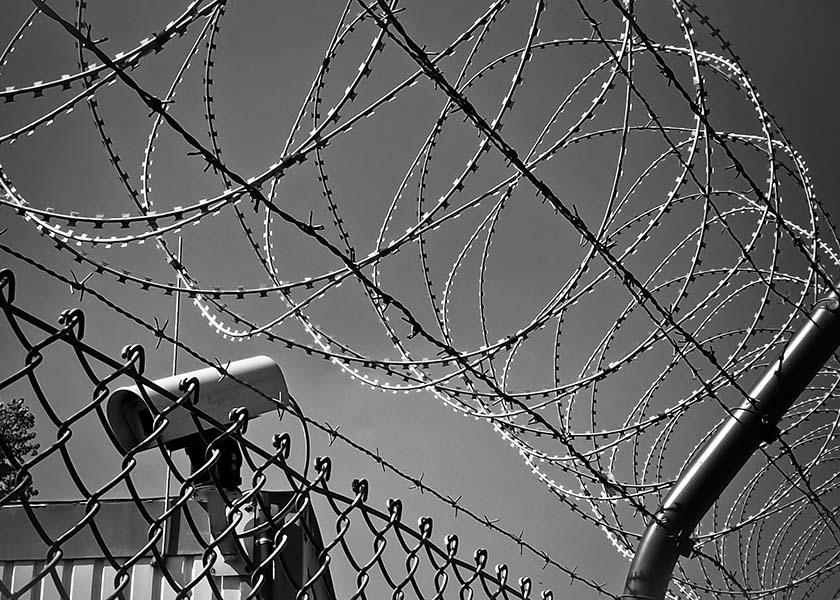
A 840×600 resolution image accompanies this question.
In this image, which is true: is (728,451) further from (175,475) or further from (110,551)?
(175,475)

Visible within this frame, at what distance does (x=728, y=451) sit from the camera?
4055 mm

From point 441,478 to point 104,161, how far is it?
201 inches

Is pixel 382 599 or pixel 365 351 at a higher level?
pixel 365 351

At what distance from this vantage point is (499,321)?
36.5ft

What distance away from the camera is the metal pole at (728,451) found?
12.8ft

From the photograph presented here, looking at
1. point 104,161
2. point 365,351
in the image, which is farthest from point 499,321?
point 104,161

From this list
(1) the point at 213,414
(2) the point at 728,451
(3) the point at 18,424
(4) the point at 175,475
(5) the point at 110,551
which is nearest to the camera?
(4) the point at 175,475

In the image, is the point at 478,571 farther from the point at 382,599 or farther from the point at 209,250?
the point at 382,599

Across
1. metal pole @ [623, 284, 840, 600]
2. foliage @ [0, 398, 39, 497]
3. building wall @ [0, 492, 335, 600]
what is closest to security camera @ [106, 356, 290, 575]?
building wall @ [0, 492, 335, 600]

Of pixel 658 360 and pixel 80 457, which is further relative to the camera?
pixel 80 457

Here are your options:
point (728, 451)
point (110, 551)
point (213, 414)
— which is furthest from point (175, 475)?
point (728, 451)

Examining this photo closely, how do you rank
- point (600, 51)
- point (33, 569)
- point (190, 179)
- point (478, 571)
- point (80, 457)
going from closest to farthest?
1. point (478, 571)
2. point (33, 569)
3. point (600, 51)
4. point (190, 179)
5. point (80, 457)

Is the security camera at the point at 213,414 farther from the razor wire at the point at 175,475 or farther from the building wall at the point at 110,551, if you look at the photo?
the building wall at the point at 110,551

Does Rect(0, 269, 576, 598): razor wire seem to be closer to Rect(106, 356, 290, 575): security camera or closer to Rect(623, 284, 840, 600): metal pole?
Rect(106, 356, 290, 575): security camera
